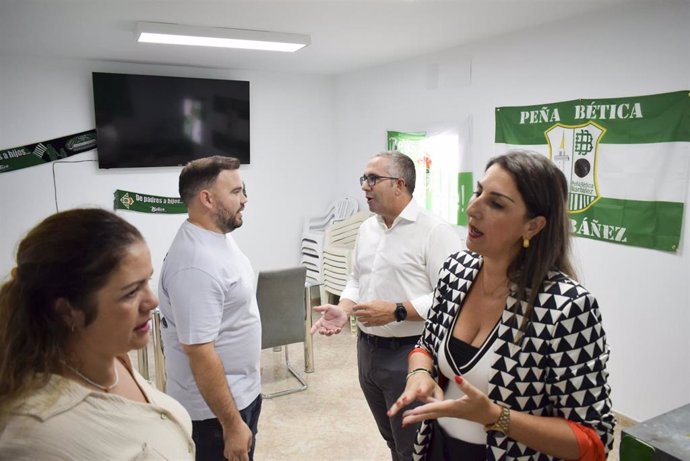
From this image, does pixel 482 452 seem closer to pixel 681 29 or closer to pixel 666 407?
pixel 666 407

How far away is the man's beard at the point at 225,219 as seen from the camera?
178cm

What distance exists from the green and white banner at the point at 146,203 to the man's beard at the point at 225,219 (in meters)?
3.40

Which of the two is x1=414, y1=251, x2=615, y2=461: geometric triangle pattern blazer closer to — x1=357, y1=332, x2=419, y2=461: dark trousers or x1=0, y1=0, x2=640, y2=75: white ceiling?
x1=357, y1=332, x2=419, y2=461: dark trousers

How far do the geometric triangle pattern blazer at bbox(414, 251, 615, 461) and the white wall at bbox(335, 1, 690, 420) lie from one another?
1.77 meters

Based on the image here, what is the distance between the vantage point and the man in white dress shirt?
198 cm

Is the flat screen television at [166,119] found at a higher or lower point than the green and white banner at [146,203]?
higher

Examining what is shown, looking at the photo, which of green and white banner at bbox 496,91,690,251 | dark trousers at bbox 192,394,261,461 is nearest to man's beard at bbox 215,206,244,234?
dark trousers at bbox 192,394,261,461

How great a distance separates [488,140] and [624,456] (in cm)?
292

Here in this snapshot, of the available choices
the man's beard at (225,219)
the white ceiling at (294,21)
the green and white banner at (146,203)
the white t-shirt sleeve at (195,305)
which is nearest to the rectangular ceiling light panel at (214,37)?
the white ceiling at (294,21)

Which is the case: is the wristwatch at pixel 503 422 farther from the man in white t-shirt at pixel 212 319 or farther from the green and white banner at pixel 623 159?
the green and white banner at pixel 623 159

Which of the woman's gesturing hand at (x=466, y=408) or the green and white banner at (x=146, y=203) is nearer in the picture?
the woman's gesturing hand at (x=466, y=408)

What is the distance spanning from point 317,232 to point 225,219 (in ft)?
12.6

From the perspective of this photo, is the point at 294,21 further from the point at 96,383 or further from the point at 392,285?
the point at 96,383

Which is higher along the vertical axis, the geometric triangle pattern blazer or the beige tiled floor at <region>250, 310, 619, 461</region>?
the geometric triangle pattern blazer
